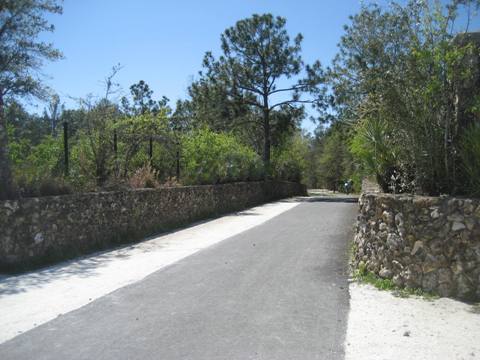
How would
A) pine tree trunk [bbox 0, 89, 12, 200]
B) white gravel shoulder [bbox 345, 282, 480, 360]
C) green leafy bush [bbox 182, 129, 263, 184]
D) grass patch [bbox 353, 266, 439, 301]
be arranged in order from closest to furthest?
white gravel shoulder [bbox 345, 282, 480, 360] < grass patch [bbox 353, 266, 439, 301] < pine tree trunk [bbox 0, 89, 12, 200] < green leafy bush [bbox 182, 129, 263, 184]

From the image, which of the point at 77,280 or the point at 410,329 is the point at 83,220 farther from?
the point at 410,329

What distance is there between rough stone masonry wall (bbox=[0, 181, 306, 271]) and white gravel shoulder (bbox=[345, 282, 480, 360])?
5.89 metres

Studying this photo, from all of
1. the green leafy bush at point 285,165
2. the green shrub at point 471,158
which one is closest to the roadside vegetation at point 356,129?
the green shrub at point 471,158

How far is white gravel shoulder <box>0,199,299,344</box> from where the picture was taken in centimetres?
577

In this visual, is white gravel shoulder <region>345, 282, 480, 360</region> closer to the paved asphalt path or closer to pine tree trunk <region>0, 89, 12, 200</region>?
the paved asphalt path

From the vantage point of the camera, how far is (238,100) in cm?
3538

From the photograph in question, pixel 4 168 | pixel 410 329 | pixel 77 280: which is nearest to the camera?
pixel 410 329

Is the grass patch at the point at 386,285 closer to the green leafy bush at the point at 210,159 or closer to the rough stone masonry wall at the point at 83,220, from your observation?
the rough stone masonry wall at the point at 83,220

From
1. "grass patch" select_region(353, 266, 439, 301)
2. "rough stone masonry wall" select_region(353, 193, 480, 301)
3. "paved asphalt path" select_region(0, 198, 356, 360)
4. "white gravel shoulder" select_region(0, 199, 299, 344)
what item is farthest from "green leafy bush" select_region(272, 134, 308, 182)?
"rough stone masonry wall" select_region(353, 193, 480, 301)

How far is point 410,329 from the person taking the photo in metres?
5.14

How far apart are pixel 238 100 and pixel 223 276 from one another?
1130 inches

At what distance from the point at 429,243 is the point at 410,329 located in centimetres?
148

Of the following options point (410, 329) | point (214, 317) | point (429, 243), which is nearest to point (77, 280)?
point (214, 317)

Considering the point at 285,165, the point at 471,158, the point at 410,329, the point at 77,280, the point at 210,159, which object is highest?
the point at 285,165
